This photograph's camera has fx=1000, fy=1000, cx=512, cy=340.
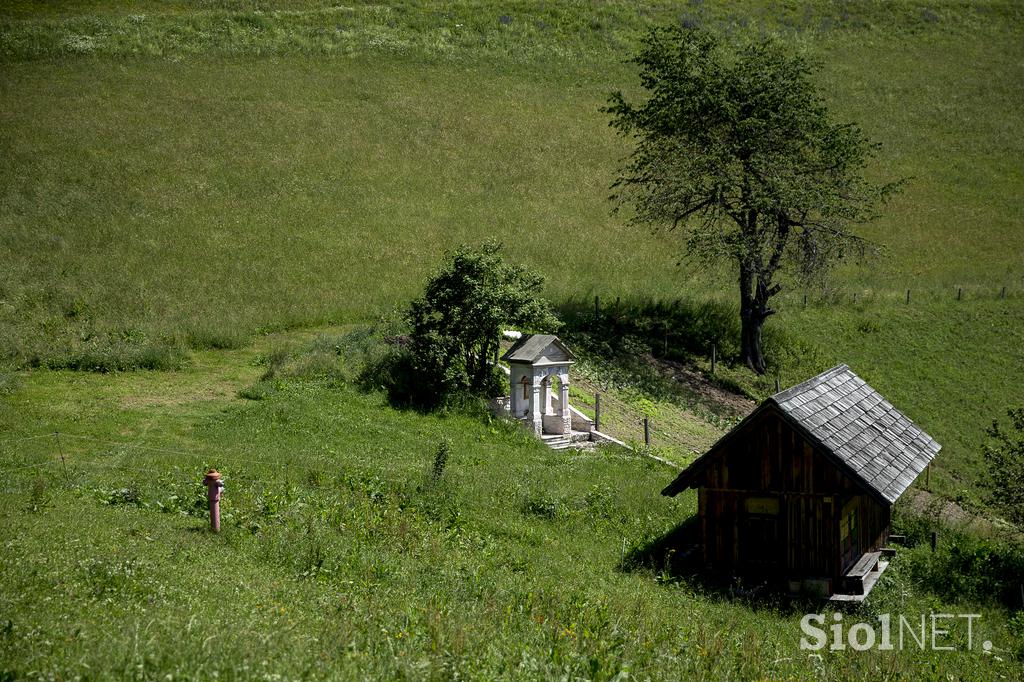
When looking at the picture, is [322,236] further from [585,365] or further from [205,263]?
[585,365]

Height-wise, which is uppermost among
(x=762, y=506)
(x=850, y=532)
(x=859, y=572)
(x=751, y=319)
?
(x=762, y=506)

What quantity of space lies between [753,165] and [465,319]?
1563 centimetres

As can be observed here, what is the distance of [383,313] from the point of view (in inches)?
1539

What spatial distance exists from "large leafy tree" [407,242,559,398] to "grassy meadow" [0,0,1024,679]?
82.7 inches

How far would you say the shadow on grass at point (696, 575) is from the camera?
19.2 m

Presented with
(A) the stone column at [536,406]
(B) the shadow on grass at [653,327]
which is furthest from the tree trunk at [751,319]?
(A) the stone column at [536,406]

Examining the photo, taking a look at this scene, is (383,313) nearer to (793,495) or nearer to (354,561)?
(793,495)

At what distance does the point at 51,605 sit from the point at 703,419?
2716 cm

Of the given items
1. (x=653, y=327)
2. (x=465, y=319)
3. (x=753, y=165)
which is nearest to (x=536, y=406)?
(x=465, y=319)

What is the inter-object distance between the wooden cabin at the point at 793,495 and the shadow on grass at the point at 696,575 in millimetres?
329

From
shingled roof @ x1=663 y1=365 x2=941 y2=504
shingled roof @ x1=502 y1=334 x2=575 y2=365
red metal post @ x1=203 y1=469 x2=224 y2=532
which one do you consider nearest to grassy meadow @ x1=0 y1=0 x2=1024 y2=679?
red metal post @ x1=203 y1=469 x2=224 y2=532

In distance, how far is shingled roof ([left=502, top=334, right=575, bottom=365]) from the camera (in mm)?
30500

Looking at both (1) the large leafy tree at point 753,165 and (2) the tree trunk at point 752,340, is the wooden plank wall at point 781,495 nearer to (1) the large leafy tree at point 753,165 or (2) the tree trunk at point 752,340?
(1) the large leafy tree at point 753,165

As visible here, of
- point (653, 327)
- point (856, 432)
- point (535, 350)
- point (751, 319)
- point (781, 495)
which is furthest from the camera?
point (653, 327)
